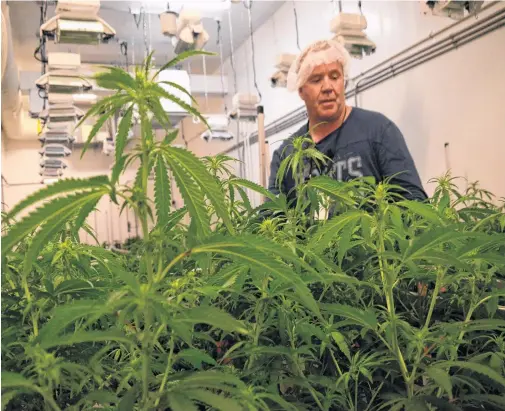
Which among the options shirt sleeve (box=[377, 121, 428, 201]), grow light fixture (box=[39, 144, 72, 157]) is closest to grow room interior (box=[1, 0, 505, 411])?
shirt sleeve (box=[377, 121, 428, 201])

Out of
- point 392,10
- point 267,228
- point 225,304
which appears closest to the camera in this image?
point 267,228

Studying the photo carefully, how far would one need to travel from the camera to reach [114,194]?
422 mm

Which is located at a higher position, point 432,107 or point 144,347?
point 432,107

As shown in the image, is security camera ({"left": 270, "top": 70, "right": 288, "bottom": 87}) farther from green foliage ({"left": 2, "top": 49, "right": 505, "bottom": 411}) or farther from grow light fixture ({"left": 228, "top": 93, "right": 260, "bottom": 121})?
green foliage ({"left": 2, "top": 49, "right": 505, "bottom": 411})

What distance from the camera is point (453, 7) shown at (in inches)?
114

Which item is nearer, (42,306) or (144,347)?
(144,347)

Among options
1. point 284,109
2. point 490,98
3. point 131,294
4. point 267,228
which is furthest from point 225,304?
point 284,109

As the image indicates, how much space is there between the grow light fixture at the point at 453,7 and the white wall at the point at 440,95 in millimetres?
359

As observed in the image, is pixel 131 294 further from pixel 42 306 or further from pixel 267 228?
pixel 267 228

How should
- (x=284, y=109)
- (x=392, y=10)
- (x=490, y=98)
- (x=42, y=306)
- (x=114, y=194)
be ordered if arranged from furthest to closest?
1. (x=284, y=109)
2. (x=392, y=10)
3. (x=490, y=98)
4. (x=42, y=306)
5. (x=114, y=194)

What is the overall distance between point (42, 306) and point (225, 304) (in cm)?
30

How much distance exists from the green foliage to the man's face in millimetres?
1424

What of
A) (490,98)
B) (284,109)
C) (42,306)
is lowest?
(42,306)

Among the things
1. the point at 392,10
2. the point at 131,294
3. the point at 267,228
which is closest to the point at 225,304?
the point at 267,228
